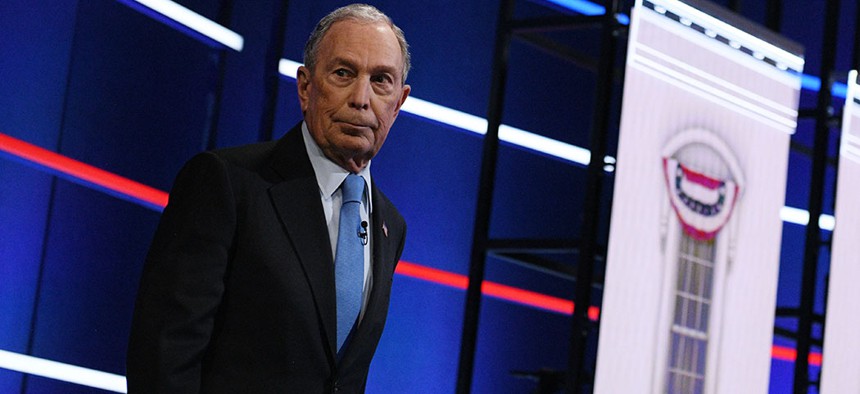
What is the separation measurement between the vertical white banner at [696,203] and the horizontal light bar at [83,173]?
1.33m

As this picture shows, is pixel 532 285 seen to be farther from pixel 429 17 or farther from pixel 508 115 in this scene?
pixel 429 17

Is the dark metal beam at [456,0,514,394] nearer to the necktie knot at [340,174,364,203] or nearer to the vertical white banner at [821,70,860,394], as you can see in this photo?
the vertical white banner at [821,70,860,394]

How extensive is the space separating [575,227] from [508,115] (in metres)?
0.61

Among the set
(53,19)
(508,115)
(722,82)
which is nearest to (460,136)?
(508,115)

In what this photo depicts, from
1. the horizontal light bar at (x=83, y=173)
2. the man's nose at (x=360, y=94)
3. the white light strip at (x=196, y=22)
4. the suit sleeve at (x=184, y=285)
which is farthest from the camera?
the white light strip at (x=196, y=22)

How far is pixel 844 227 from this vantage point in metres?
4.56

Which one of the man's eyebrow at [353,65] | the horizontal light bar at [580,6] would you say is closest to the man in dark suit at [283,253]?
the man's eyebrow at [353,65]

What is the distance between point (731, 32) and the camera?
13.0 feet

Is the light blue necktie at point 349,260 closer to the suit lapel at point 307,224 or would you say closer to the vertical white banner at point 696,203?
the suit lapel at point 307,224

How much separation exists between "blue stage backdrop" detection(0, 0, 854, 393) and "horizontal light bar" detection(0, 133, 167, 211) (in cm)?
2

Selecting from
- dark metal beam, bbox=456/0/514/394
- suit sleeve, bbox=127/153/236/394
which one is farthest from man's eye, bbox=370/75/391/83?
dark metal beam, bbox=456/0/514/394

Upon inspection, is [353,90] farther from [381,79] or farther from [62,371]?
[62,371]

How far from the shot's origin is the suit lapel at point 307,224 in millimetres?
1540

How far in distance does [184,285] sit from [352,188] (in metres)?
0.29
